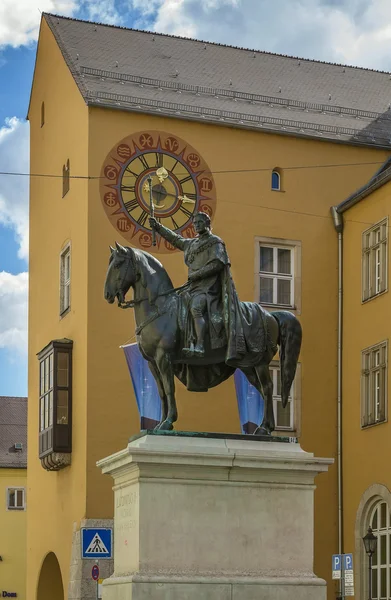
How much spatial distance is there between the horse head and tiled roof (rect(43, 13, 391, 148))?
48.4 feet

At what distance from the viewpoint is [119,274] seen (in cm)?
1664

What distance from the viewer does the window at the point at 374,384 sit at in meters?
29.9

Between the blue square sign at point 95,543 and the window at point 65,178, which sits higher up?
the window at point 65,178

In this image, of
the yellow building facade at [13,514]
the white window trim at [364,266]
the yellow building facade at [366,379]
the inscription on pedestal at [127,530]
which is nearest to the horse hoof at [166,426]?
the inscription on pedestal at [127,530]

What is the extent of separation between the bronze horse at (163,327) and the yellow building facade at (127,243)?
13266 millimetres

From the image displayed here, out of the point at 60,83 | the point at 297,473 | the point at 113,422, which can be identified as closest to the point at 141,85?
the point at 60,83

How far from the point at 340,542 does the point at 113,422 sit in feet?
18.9

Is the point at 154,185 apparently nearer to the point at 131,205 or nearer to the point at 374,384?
the point at 131,205

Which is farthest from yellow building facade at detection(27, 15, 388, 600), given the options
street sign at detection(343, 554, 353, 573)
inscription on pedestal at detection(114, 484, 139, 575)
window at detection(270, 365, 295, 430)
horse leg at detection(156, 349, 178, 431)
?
horse leg at detection(156, 349, 178, 431)

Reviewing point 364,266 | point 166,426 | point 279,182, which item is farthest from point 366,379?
point 166,426

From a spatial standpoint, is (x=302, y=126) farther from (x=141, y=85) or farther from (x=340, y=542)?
(x=340, y=542)

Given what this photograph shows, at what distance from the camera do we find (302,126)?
32875 mm

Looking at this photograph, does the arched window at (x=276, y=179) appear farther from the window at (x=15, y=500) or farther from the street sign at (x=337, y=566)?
the window at (x=15, y=500)

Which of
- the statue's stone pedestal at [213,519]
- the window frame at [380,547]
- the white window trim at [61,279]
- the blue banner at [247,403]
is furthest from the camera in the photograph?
the white window trim at [61,279]
